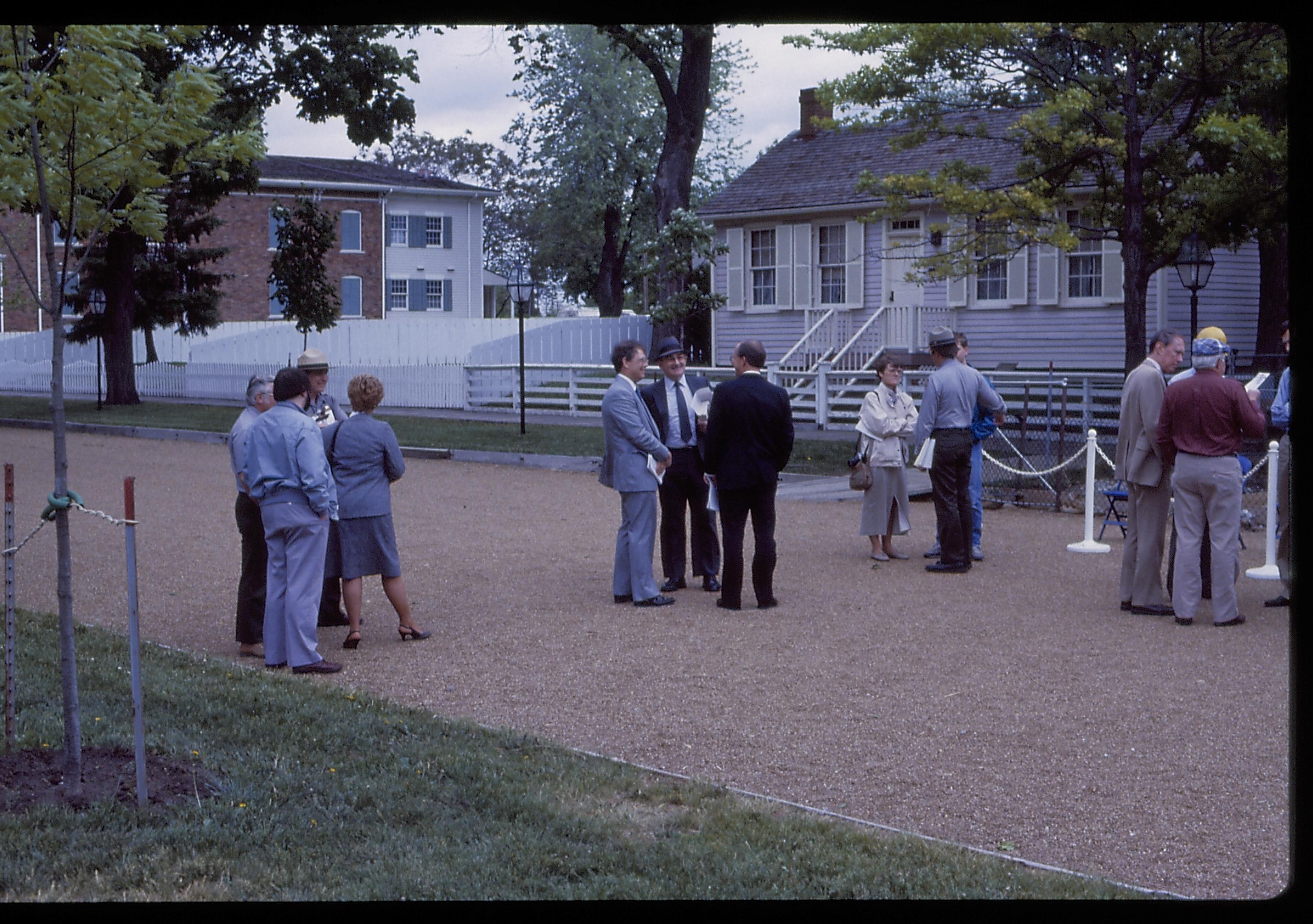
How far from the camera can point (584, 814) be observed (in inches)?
214

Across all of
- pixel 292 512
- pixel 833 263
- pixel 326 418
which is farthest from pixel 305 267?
pixel 292 512

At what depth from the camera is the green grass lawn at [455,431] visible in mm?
22031

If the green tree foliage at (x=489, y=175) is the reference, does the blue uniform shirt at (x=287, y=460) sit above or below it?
below

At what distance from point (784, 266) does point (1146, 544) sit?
23.9 metres

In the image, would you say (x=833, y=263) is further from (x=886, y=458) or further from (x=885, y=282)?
(x=886, y=458)

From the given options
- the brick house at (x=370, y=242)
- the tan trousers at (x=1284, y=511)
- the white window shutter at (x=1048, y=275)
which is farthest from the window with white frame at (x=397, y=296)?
the tan trousers at (x=1284, y=511)

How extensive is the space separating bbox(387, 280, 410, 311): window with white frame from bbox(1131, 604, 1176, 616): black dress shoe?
51046 millimetres

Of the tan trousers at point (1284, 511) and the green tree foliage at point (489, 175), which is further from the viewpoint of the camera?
the green tree foliage at point (489, 175)

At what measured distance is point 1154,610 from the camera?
1027 cm

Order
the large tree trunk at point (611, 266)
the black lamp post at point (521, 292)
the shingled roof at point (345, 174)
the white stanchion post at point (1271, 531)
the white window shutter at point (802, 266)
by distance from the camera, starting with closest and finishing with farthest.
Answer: the white stanchion post at point (1271, 531) < the black lamp post at point (521, 292) < the white window shutter at point (802, 266) < the shingled roof at point (345, 174) < the large tree trunk at point (611, 266)

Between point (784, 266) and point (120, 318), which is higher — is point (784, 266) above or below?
above

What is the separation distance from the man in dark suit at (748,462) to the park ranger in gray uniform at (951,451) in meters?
2.02

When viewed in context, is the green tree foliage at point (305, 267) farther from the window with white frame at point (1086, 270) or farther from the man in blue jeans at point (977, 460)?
the man in blue jeans at point (977, 460)

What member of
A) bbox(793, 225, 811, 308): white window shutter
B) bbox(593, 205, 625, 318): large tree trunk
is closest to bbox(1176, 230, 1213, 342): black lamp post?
bbox(793, 225, 811, 308): white window shutter
